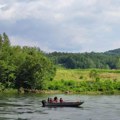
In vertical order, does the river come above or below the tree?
below

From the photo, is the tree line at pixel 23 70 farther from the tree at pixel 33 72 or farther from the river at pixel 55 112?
the river at pixel 55 112

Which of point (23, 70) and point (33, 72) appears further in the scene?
point (23, 70)

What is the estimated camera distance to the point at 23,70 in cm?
13225

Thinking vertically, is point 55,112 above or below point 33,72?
below

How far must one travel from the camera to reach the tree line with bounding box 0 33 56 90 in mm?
127938

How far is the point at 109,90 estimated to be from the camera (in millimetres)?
130125

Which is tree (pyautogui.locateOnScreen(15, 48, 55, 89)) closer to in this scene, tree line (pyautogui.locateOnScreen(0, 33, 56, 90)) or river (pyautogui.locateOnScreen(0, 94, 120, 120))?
tree line (pyautogui.locateOnScreen(0, 33, 56, 90))

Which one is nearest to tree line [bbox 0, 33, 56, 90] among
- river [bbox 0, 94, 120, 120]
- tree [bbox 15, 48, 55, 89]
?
tree [bbox 15, 48, 55, 89]

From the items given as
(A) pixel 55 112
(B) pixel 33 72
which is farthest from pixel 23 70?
(A) pixel 55 112

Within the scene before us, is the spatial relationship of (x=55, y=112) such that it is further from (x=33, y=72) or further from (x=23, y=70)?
(x=23, y=70)

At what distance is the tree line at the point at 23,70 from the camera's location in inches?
5037

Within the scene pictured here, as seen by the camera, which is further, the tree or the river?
the tree

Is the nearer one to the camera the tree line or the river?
the river

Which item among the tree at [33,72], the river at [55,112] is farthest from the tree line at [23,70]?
the river at [55,112]
